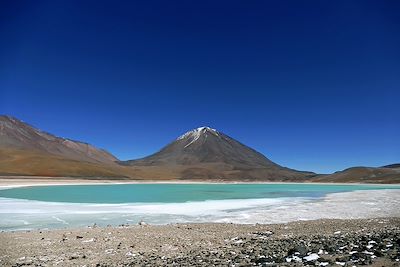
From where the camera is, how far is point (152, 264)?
8.97m

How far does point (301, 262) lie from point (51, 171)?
14247 cm

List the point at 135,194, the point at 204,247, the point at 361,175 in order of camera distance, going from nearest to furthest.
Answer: the point at 204,247 → the point at 135,194 → the point at 361,175

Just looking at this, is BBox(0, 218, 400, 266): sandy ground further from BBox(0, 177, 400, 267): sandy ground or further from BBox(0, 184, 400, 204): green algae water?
BBox(0, 184, 400, 204): green algae water

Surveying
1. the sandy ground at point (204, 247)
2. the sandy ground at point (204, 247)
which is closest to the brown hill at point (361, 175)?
the sandy ground at point (204, 247)

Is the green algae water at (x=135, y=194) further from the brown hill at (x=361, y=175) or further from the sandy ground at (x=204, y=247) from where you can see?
the brown hill at (x=361, y=175)

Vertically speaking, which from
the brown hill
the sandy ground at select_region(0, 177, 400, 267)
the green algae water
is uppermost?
the brown hill

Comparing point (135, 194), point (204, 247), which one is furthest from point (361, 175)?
point (204, 247)

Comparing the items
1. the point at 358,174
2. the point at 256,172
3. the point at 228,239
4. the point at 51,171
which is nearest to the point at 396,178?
the point at 358,174

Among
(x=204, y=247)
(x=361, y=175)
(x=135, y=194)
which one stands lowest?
(x=204, y=247)

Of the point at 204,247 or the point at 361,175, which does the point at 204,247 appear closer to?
the point at 204,247

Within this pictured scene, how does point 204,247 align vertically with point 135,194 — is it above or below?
below

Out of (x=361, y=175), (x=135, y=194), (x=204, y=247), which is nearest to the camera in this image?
(x=204, y=247)

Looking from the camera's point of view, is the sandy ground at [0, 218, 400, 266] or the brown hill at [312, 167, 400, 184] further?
the brown hill at [312, 167, 400, 184]

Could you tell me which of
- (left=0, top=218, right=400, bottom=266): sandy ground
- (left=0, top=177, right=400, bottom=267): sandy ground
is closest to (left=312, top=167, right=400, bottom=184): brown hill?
(left=0, top=218, right=400, bottom=266): sandy ground
